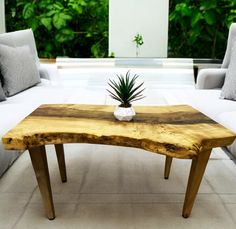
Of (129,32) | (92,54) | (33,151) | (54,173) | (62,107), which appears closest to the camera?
(33,151)

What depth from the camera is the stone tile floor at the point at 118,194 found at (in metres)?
1.76

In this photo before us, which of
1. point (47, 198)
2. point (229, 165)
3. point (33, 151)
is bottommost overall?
point (229, 165)

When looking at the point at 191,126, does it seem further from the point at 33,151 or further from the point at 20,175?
the point at 20,175

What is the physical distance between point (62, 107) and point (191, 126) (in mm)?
740

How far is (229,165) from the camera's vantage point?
8.04 feet

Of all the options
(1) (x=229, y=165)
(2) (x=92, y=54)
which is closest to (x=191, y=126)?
(1) (x=229, y=165)

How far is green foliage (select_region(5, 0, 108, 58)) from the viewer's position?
210 inches

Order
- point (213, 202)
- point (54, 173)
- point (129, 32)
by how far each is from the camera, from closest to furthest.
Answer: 1. point (213, 202)
2. point (54, 173)
3. point (129, 32)

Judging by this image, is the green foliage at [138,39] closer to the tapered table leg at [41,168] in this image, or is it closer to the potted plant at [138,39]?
the potted plant at [138,39]

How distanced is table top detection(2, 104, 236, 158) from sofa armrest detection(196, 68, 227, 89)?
59.9 inches

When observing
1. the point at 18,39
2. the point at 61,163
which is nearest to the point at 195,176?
the point at 61,163

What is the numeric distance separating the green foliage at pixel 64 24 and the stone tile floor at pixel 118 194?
313 centimetres

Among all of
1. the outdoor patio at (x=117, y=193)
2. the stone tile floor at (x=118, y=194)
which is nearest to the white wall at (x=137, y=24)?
the outdoor patio at (x=117, y=193)

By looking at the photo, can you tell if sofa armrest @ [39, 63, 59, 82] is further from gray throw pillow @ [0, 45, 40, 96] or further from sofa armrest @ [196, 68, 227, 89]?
sofa armrest @ [196, 68, 227, 89]
